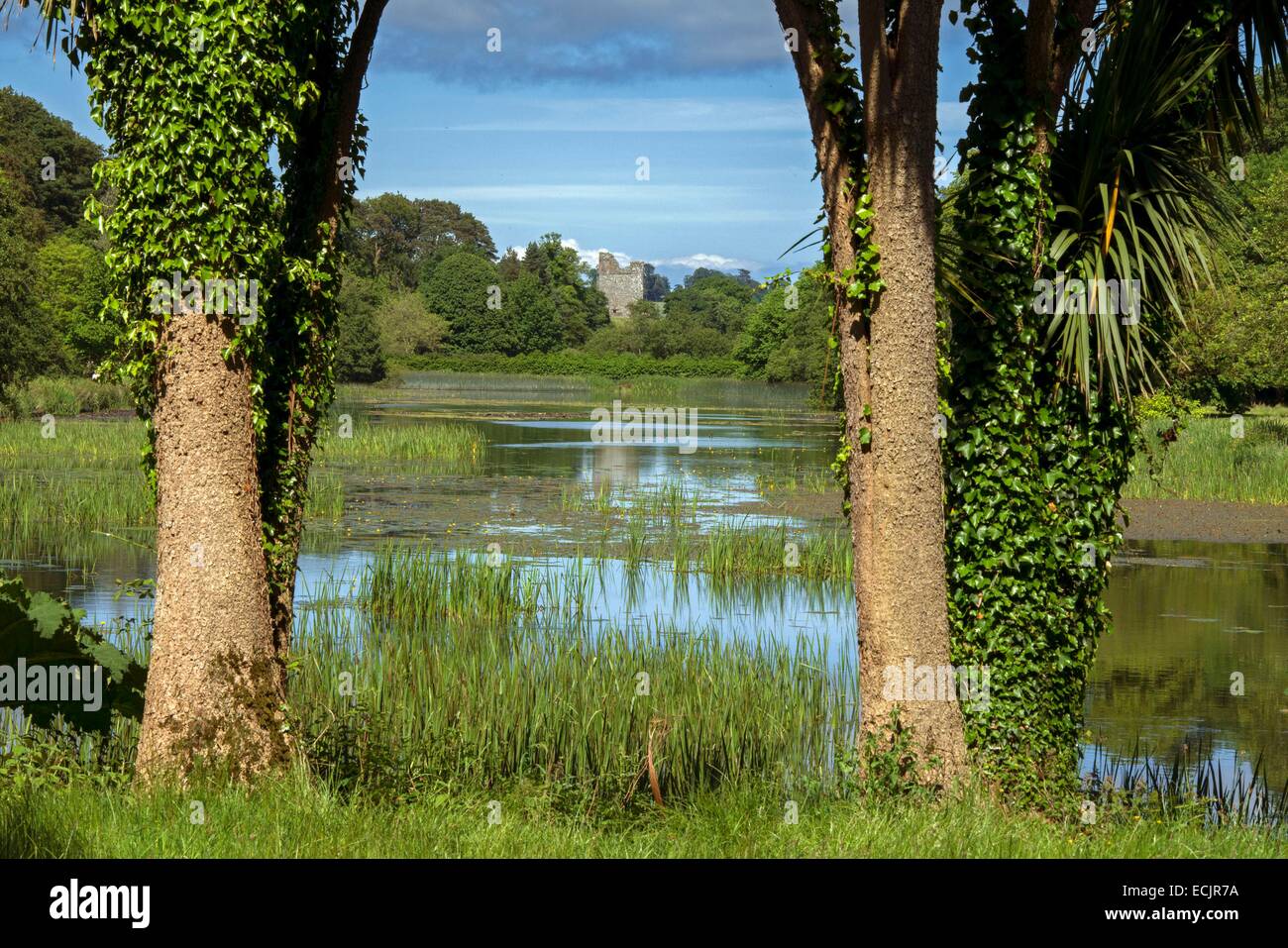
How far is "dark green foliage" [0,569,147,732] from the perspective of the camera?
7.38 metres

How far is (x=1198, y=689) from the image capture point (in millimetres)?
12000

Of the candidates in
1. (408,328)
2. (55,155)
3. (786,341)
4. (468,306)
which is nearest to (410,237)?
(468,306)

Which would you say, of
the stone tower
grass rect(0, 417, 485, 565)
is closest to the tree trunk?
grass rect(0, 417, 485, 565)

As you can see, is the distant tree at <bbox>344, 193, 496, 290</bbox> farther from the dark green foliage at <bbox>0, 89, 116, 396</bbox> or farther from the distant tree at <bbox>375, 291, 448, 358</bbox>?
the dark green foliage at <bbox>0, 89, 116, 396</bbox>

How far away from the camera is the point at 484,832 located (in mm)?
5855

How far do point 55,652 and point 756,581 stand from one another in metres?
9.98

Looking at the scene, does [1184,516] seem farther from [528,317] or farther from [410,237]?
[410,237]

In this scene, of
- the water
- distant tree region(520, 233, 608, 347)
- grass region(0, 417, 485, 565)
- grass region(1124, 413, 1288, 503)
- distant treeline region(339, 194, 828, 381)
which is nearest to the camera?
the water

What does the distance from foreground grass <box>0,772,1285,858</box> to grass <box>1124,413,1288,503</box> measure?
1717 cm

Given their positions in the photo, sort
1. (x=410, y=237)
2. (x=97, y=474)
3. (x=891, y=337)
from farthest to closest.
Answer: (x=410, y=237) → (x=97, y=474) → (x=891, y=337)

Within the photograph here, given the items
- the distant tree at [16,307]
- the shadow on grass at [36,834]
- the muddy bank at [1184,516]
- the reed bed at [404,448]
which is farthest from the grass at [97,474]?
the muddy bank at [1184,516]

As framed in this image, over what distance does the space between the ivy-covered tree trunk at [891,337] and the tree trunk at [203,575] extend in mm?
3430
